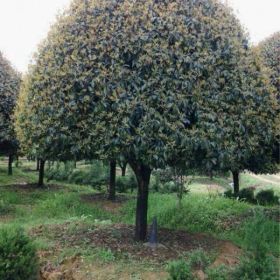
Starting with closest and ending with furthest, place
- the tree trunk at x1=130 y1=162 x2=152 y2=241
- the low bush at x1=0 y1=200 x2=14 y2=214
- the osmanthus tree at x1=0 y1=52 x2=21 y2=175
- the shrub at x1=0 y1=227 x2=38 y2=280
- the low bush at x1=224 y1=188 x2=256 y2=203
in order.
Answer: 1. the shrub at x1=0 y1=227 x2=38 y2=280
2. the tree trunk at x1=130 y1=162 x2=152 y2=241
3. the low bush at x1=0 y1=200 x2=14 y2=214
4. the osmanthus tree at x1=0 y1=52 x2=21 y2=175
5. the low bush at x1=224 y1=188 x2=256 y2=203

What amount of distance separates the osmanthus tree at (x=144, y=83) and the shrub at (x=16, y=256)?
5.12 feet

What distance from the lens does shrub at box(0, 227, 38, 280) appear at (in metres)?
5.08

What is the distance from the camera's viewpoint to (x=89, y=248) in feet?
22.8

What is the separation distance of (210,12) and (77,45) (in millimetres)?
2089

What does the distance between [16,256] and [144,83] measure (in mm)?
2774

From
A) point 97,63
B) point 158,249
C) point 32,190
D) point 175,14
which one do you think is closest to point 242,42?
point 175,14

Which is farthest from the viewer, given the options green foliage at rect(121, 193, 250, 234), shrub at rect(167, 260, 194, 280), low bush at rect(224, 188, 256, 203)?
low bush at rect(224, 188, 256, 203)

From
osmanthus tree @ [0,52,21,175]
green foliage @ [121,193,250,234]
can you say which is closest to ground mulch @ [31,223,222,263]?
green foliage @ [121,193,250,234]

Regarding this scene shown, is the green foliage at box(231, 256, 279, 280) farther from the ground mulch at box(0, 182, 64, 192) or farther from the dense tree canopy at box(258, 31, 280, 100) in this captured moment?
the ground mulch at box(0, 182, 64, 192)

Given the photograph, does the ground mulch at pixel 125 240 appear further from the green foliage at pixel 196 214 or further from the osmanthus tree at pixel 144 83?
the green foliage at pixel 196 214

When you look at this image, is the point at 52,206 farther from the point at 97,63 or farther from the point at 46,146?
the point at 97,63

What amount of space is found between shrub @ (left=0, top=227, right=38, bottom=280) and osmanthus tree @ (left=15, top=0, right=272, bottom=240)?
156 centimetres

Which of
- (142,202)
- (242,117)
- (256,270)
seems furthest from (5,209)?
(256,270)

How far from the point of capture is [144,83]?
6.11 m
